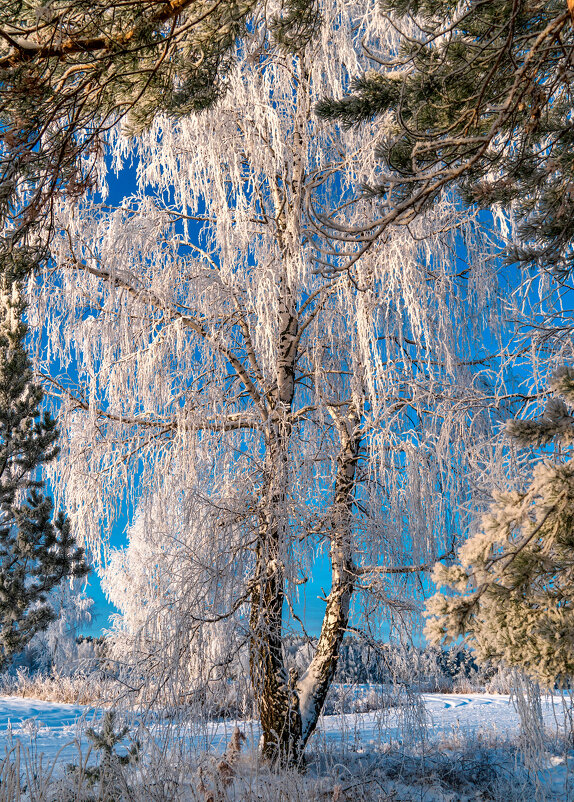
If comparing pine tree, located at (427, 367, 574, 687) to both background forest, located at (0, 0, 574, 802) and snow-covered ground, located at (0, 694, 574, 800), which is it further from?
snow-covered ground, located at (0, 694, 574, 800)

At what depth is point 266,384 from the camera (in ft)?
19.2

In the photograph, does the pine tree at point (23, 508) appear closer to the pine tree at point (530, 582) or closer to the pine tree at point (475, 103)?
the pine tree at point (475, 103)

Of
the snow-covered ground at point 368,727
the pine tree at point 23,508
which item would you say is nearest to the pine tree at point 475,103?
the pine tree at point 23,508

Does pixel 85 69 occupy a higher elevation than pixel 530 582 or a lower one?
higher

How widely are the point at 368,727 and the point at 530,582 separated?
7.45m

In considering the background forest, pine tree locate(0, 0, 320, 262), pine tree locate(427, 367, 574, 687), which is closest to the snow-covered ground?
the background forest

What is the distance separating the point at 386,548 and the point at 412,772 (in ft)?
7.87

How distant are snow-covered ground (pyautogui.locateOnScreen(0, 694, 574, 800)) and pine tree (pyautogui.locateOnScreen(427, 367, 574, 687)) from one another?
2.50m

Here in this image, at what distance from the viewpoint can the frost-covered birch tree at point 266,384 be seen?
16.8ft

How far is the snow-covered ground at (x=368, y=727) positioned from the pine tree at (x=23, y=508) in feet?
3.09

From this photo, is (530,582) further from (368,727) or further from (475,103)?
(368,727)

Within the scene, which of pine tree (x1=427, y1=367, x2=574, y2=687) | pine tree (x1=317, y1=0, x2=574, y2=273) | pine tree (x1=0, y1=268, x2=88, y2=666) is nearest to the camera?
pine tree (x1=427, y1=367, x2=574, y2=687)

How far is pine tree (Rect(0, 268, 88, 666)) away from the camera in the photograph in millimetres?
5336

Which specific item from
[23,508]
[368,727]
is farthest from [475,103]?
[368,727]
